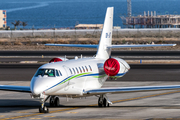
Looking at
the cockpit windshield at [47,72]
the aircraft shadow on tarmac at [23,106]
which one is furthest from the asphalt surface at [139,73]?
the cockpit windshield at [47,72]

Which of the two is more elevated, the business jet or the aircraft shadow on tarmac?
the business jet

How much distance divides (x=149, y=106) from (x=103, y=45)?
24.0ft

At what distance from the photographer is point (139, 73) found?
4219 cm

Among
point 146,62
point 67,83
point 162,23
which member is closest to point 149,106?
point 67,83

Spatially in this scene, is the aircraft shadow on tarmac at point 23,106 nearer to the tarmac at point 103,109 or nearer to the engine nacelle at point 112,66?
the tarmac at point 103,109

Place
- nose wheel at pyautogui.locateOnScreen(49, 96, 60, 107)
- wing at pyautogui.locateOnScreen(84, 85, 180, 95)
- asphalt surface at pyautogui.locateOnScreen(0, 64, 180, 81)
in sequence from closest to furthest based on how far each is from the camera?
wing at pyautogui.locateOnScreen(84, 85, 180, 95) → nose wheel at pyautogui.locateOnScreen(49, 96, 60, 107) → asphalt surface at pyautogui.locateOnScreen(0, 64, 180, 81)

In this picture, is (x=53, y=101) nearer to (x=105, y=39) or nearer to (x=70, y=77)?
(x=70, y=77)

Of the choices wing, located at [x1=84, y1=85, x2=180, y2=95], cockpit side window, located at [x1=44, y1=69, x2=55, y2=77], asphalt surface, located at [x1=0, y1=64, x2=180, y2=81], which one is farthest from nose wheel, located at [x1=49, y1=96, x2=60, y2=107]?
asphalt surface, located at [x1=0, y1=64, x2=180, y2=81]

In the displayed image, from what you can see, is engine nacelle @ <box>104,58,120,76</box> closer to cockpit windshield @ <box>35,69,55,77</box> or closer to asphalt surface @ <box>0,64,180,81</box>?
cockpit windshield @ <box>35,69,55,77</box>

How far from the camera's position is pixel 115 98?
91.2 feet

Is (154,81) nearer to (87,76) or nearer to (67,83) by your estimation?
(87,76)

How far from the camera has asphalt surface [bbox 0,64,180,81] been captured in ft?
126

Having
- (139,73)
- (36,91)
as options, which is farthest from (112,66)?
(139,73)

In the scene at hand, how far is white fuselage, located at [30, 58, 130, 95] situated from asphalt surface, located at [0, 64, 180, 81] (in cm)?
1273
